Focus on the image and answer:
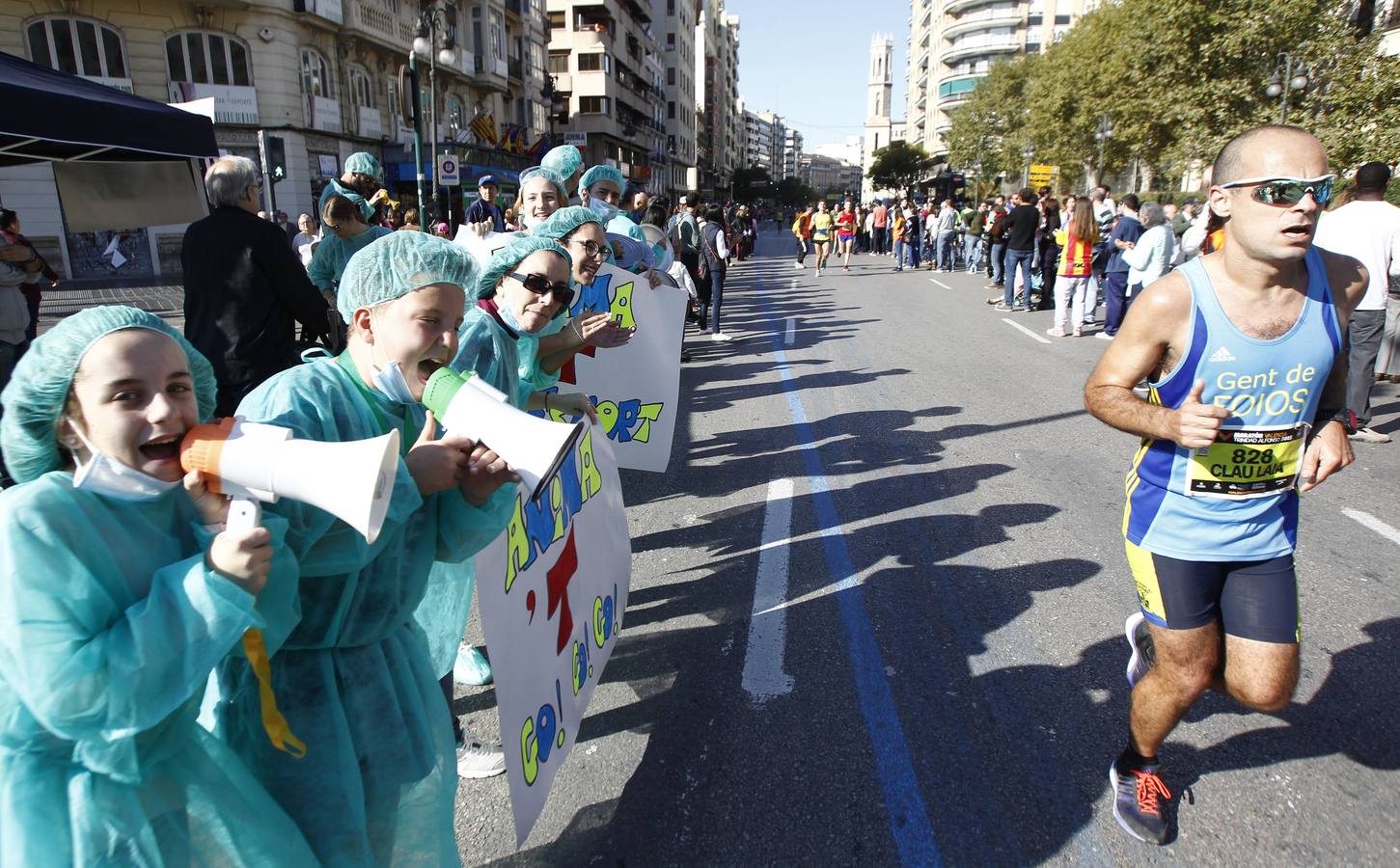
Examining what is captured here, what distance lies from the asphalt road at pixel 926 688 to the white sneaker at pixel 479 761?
0.20 feet

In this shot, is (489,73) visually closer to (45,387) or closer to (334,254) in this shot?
(334,254)

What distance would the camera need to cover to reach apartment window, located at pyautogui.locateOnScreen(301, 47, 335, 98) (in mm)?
28656

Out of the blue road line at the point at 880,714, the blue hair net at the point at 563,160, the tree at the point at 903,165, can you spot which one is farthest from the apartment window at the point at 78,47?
the tree at the point at 903,165

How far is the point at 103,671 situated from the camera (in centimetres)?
133

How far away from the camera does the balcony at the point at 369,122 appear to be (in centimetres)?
3169

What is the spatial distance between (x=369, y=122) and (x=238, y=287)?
31424 mm

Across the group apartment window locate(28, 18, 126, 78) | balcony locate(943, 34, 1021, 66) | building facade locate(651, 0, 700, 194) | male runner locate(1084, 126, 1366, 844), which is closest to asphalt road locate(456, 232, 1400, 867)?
male runner locate(1084, 126, 1366, 844)

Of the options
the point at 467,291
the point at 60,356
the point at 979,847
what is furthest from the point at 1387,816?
the point at 60,356

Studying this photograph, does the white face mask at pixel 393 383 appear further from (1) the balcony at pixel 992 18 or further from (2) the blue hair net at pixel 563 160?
(1) the balcony at pixel 992 18

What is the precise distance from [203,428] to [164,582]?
25 cm

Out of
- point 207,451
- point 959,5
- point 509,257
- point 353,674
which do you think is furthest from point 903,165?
point 207,451

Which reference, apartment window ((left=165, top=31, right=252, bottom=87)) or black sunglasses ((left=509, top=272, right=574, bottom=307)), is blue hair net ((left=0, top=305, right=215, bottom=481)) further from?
apartment window ((left=165, top=31, right=252, bottom=87))

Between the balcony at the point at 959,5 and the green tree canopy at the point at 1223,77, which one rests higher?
the balcony at the point at 959,5

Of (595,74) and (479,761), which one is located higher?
(595,74)
